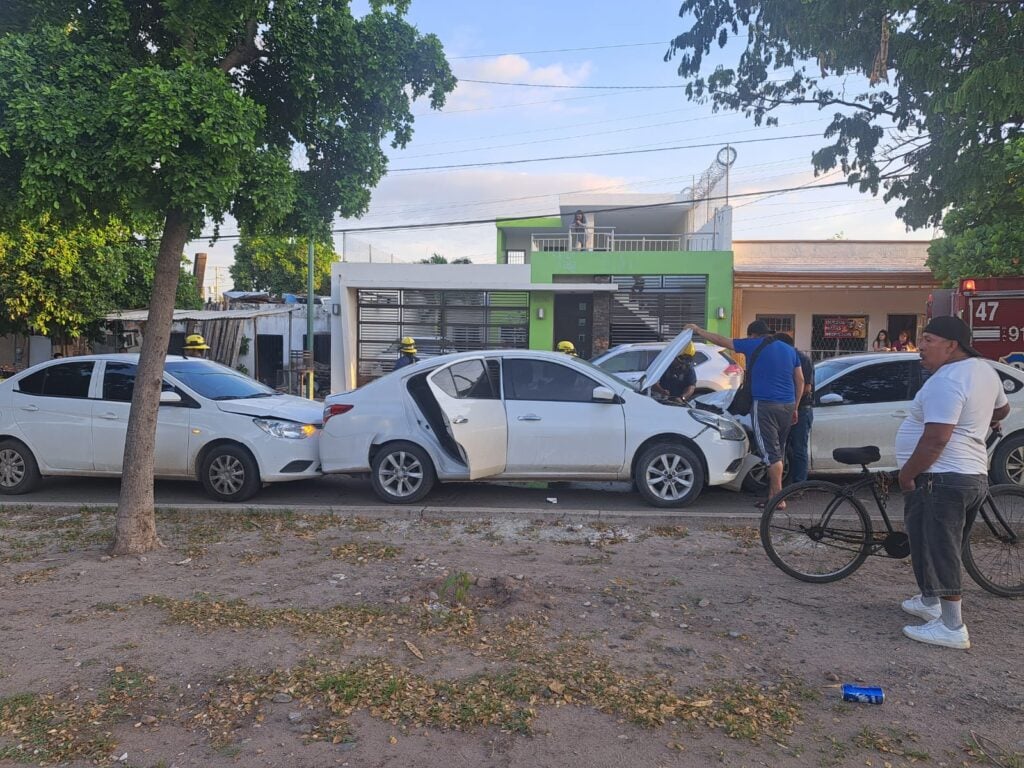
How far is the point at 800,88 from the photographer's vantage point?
802cm

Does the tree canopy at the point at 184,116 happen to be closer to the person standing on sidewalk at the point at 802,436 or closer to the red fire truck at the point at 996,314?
the person standing on sidewalk at the point at 802,436

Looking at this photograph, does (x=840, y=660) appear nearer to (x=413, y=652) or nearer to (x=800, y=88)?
(x=413, y=652)

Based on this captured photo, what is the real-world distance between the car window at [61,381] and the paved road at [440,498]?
1.15 meters

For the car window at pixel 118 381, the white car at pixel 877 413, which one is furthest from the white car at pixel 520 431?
the car window at pixel 118 381

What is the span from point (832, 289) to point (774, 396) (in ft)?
54.8

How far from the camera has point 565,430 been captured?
302 inches

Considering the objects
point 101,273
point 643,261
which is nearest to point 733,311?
point 643,261

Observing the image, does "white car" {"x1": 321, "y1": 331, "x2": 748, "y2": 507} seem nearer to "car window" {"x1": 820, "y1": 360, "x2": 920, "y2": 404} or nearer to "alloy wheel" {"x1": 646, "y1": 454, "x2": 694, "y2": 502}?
"alloy wheel" {"x1": 646, "y1": 454, "x2": 694, "y2": 502}

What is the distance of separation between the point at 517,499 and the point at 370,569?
9.32ft

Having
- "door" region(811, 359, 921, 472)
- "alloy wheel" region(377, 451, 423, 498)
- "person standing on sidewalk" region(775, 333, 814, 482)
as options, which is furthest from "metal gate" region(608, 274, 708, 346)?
"alloy wheel" region(377, 451, 423, 498)

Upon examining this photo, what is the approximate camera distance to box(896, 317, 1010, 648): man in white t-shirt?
4.13m

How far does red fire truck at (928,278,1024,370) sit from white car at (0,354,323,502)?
30.0 ft

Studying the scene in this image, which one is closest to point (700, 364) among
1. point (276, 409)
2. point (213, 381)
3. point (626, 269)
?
point (276, 409)

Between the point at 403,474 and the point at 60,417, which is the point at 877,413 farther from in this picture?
the point at 60,417
